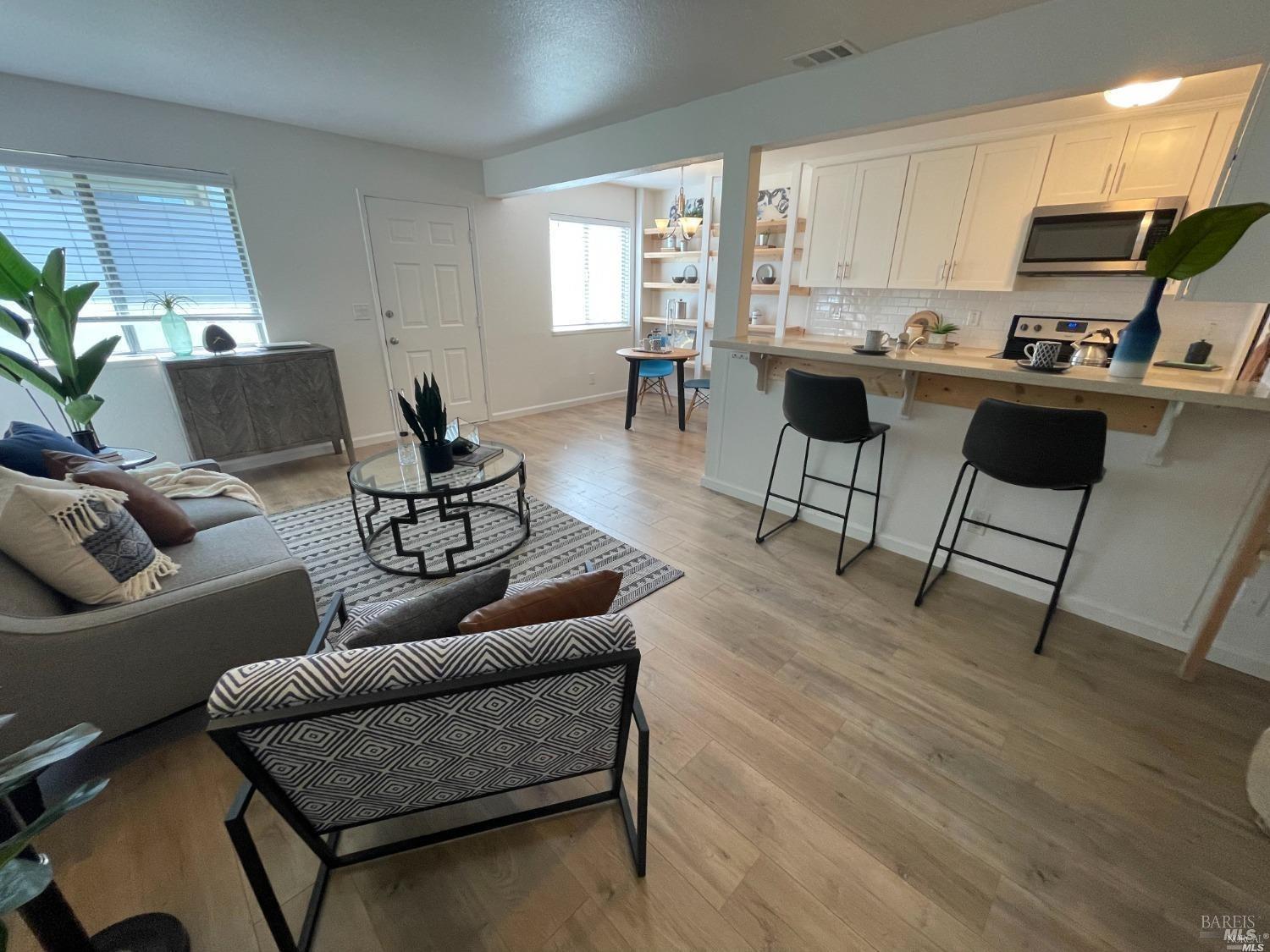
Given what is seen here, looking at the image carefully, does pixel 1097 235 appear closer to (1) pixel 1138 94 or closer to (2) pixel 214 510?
(1) pixel 1138 94

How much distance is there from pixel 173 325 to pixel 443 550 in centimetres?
246

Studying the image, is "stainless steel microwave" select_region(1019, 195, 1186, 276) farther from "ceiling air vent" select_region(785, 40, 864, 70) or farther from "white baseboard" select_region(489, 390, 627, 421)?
"white baseboard" select_region(489, 390, 627, 421)

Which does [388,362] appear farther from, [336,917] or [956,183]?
[956,183]

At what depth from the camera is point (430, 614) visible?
3.60ft

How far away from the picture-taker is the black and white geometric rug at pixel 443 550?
2359 mm

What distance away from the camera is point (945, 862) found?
4.17 ft

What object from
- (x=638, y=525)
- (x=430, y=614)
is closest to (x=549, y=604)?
(x=430, y=614)

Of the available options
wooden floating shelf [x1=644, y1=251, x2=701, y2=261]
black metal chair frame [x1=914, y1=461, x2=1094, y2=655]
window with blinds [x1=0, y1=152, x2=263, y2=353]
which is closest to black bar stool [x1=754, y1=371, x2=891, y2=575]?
black metal chair frame [x1=914, y1=461, x2=1094, y2=655]

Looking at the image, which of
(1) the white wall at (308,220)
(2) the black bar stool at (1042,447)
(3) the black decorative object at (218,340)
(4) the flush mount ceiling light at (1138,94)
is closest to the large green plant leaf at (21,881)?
(2) the black bar stool at (1042,447)

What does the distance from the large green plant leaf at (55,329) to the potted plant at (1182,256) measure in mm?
4471

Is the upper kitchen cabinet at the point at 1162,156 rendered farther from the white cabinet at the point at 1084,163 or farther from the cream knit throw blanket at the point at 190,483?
the cream knit throw blanket at the point at 190,483

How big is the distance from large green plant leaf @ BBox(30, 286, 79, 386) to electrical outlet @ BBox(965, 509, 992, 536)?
452 centimetres

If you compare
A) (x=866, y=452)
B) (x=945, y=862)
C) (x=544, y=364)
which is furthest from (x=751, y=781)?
(x=544, y=364)

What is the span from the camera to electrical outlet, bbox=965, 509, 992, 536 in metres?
2.39
